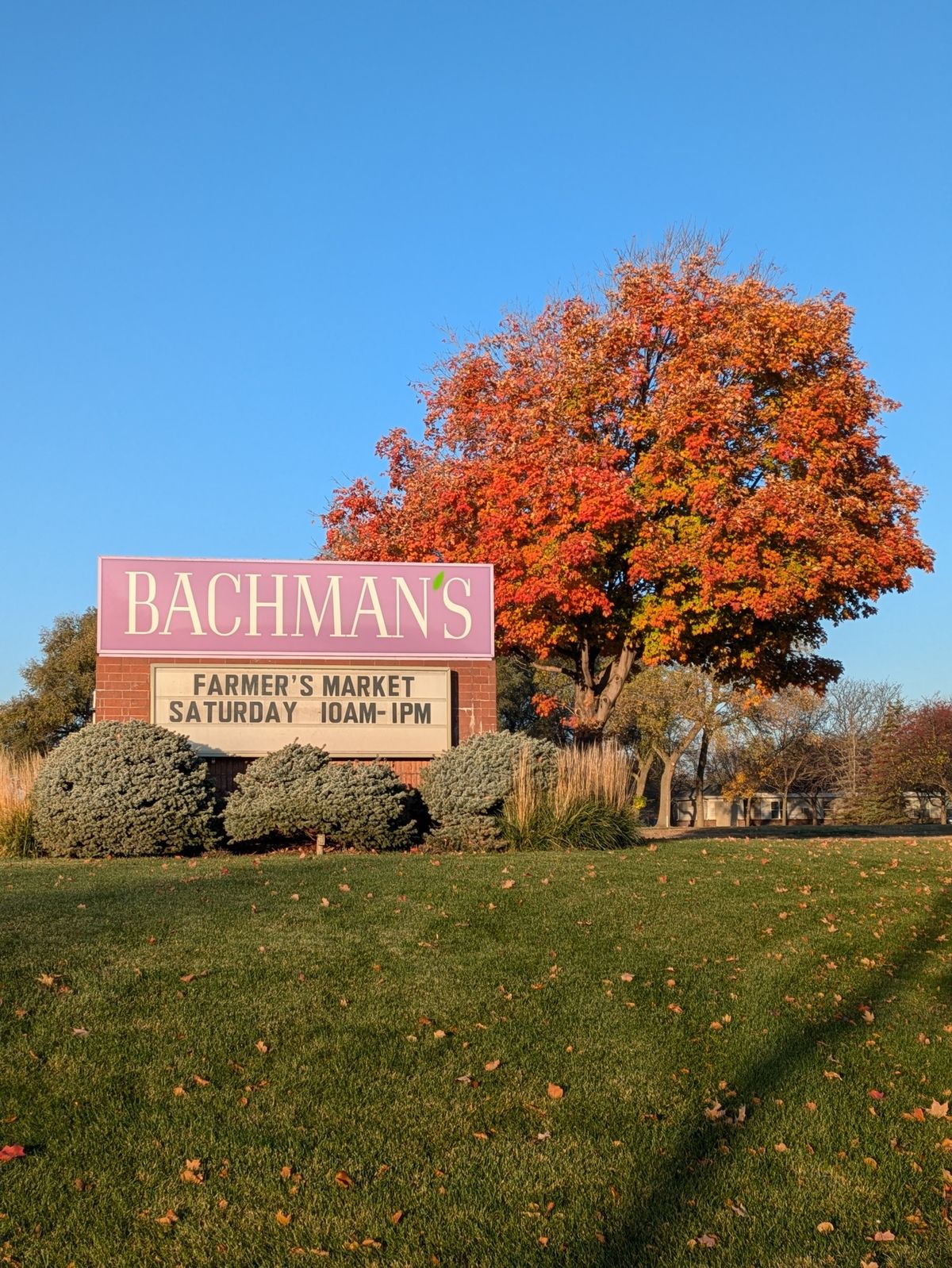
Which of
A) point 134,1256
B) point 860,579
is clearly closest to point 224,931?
point 134,1256

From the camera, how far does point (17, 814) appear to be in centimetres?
1484

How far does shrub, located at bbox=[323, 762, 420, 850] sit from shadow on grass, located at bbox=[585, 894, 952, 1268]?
24.8ft

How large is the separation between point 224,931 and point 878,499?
1841 cm

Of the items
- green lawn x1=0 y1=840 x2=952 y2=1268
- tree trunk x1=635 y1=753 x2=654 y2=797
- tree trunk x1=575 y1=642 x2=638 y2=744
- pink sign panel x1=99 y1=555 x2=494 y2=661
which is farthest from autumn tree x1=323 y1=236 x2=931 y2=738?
tree trunk x1=635 y1=753 x2=654 y2=797

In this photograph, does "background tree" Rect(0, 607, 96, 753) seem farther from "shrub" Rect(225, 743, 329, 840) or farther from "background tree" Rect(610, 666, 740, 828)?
"shrub" Rect(225, 743, 329, 840)

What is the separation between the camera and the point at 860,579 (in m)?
22.3

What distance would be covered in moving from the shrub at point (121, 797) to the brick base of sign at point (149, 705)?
1.28 meters

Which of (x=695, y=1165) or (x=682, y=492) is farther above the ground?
(x=682, y=492)

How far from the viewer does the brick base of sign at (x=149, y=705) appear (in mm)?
16562

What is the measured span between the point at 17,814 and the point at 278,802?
332cm

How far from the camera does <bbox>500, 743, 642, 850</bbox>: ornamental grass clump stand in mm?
14562

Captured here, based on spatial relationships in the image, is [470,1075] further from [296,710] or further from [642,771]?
[642,771]

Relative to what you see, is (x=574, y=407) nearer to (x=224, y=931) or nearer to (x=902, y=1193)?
(x=224, y=931)

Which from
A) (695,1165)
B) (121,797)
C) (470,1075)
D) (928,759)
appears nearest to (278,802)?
(121,797)
